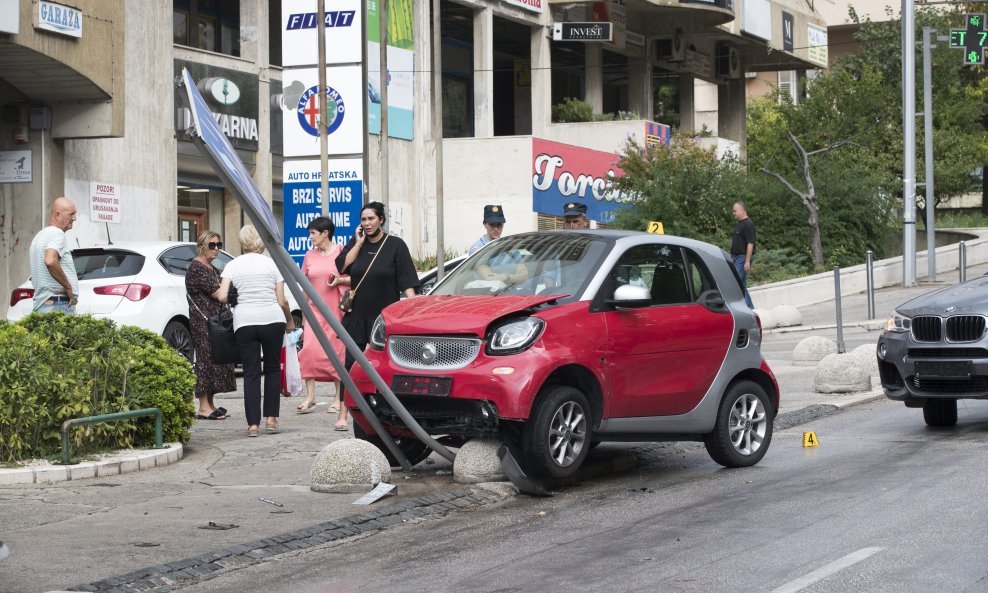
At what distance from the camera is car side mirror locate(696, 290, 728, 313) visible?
10.5 meters

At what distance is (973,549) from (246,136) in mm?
24648

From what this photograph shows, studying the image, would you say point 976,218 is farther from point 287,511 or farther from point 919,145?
point 287,511

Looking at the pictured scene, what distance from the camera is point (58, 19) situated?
882 inches

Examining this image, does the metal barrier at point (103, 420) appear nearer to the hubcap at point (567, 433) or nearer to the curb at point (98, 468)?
the curb at point (98, 468)

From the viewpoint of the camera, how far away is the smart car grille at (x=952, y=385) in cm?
1185

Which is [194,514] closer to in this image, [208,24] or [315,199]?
[315,199]

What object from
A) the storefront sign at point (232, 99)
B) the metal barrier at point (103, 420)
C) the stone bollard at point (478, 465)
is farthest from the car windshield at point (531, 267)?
the storefront sign at point (232, 99)

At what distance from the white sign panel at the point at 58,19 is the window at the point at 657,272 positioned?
1452cm

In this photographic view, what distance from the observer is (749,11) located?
49.5 meters

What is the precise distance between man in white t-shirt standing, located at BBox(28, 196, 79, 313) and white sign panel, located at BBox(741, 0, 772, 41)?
39190 mm

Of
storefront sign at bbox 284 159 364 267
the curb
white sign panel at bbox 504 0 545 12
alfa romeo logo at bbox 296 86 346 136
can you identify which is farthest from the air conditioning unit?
the curb

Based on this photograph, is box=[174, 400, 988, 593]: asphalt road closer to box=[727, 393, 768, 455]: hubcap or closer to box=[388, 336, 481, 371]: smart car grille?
box=[727, 393, 768, 455]: hubcap

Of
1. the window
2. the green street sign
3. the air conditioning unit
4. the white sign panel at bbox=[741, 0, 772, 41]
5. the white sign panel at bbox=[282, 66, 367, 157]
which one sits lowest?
the window

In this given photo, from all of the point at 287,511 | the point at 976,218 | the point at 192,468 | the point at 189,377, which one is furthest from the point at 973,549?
the point at 976,218
